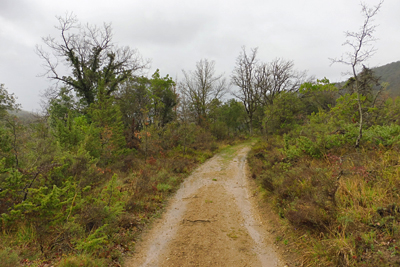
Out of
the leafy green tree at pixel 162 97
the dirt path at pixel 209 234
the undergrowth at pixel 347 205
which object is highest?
the leafy green tree at pixel 162 97

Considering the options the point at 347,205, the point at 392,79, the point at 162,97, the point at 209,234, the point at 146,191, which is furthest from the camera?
the point at 392,79

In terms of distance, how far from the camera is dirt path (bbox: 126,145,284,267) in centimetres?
404

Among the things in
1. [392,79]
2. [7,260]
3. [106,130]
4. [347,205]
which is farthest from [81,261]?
[392,79]

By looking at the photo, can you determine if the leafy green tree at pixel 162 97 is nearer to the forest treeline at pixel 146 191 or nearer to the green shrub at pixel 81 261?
the forest treeline at pixel 146 191

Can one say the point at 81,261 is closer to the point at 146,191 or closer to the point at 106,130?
the point at 146,191

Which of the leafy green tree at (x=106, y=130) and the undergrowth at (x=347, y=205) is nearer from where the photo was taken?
the undergrowth at (x=347, y=205)

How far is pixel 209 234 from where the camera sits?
16.2ft

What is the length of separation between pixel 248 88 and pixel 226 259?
26.7 metres

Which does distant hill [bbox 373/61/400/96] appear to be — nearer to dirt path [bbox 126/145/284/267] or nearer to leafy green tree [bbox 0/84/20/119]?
dirt path [bbox 126/145/284/267]

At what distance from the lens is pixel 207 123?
23859 millimetres

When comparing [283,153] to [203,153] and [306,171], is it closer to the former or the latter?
[306,171]

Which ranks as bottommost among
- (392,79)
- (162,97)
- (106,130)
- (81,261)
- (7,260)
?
(81,261)

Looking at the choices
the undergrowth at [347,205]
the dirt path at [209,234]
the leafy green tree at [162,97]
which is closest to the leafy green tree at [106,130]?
the dirt path at [209,234]

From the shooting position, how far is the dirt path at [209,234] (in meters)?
4.04
